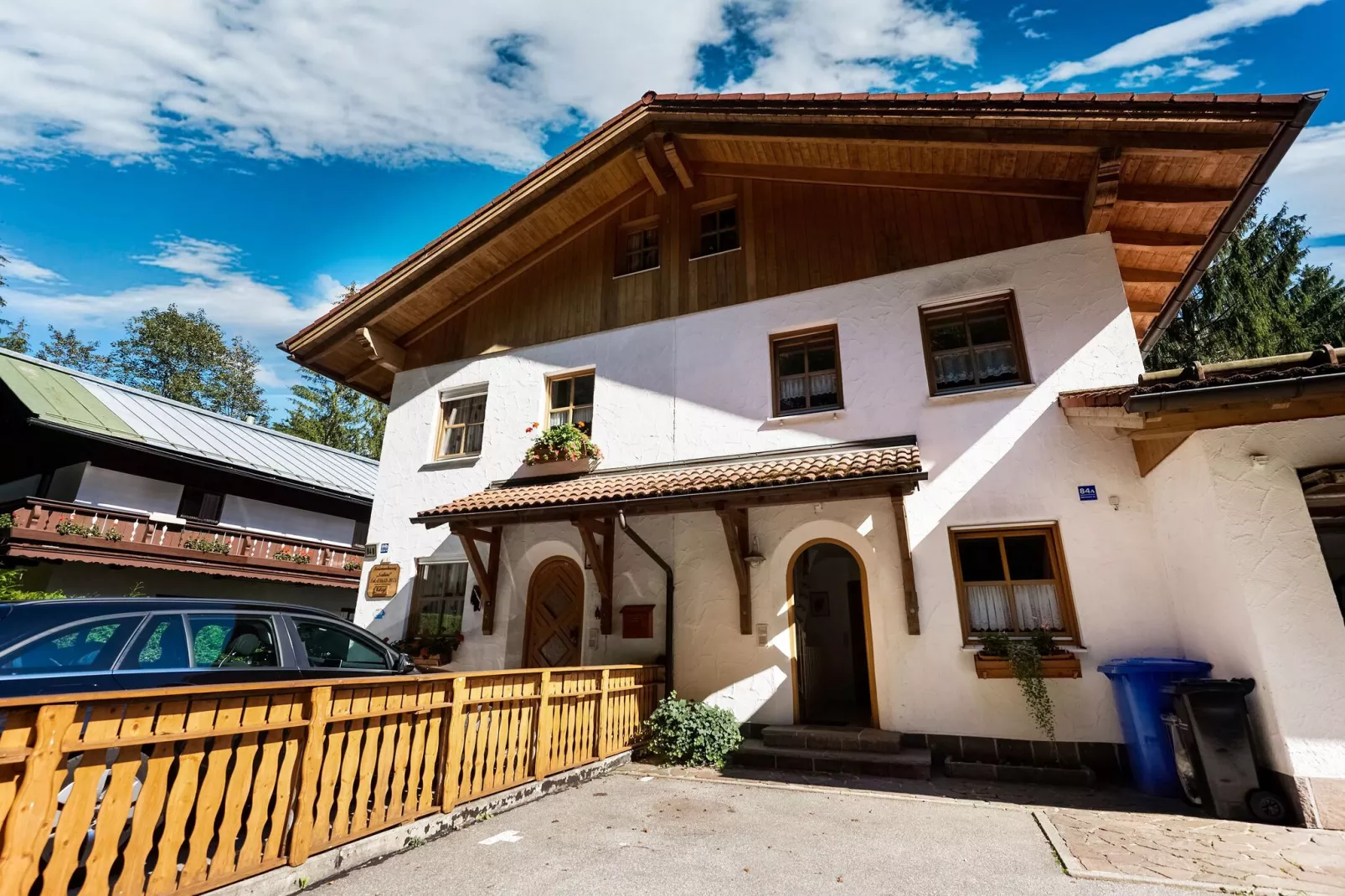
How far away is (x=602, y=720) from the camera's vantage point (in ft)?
23.2

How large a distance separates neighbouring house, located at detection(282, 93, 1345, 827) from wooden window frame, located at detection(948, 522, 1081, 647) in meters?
0.03

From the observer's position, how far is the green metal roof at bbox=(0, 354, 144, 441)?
12969mm

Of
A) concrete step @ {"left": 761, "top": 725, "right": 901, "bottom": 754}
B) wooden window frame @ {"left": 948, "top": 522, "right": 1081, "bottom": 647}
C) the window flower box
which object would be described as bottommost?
concrete step @ {"left": 761, "top": 725, "right": 901, "bottom": 754}

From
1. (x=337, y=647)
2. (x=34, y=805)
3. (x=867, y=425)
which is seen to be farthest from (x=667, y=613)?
(x=34, y=805)

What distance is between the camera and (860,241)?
9781 mm

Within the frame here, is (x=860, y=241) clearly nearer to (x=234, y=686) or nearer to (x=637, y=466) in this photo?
(x=637, y=466)

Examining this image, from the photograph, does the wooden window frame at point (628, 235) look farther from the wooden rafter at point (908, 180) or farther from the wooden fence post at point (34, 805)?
the wooden fence post at point (34, 805)

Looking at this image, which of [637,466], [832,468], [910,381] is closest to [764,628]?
[832,468]

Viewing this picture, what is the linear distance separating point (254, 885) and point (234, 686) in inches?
43.9

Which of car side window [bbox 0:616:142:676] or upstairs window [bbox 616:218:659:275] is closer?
car side window [bbox 0:616:142:676]

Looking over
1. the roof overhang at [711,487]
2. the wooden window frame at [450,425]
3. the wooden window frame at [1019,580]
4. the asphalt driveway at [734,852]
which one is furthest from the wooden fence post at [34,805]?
the wooden window frame at [450,425]

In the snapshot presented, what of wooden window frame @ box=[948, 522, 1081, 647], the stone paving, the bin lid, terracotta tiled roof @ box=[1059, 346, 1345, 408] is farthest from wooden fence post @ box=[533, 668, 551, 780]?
terracotta tiled roof @ box=[1059, 346, 1345, 408]

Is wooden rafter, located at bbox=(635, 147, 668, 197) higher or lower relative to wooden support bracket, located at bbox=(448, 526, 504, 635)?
higher

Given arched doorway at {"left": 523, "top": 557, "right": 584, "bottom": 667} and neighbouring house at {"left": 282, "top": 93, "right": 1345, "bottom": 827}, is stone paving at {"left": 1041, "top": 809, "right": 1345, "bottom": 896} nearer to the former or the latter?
neighbouring house at {"left": 282, "top": 93, "right": 1345, "bottom": 827}
